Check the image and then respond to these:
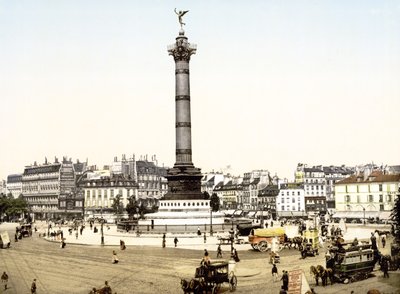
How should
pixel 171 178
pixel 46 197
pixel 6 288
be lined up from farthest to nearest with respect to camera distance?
pixel 46 197, pixel 171 178, pixel 6 288

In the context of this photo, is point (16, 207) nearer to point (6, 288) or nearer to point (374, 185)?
point (374, 185)

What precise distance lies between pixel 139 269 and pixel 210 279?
9.04 meters

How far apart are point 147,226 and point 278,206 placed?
60789 mm

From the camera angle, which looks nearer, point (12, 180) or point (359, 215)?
point (359, 215)

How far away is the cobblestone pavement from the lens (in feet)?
79.2

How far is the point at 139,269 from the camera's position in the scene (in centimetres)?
3036

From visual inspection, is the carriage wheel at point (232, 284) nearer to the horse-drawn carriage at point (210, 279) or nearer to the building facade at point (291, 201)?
the horse-drawn carriage at point (210, 279)

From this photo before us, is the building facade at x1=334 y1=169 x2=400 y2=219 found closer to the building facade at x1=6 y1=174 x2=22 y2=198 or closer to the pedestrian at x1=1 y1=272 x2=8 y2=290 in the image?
the pedestrian at x1=1 y1=272 x2=8 y2=290

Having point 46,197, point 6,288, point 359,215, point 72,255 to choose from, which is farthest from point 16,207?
point 6,288

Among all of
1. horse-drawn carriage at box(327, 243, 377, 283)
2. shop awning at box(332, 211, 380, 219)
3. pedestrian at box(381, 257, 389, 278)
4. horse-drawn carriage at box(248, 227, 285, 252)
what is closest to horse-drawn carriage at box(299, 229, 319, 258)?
horse-drawn carriage at box(248, 227, 285, 252)

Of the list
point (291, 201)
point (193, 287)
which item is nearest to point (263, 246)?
point (193, 287)

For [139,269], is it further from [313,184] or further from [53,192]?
[53,192]

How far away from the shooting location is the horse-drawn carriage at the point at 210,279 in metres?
21.6

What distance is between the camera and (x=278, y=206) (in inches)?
4530
